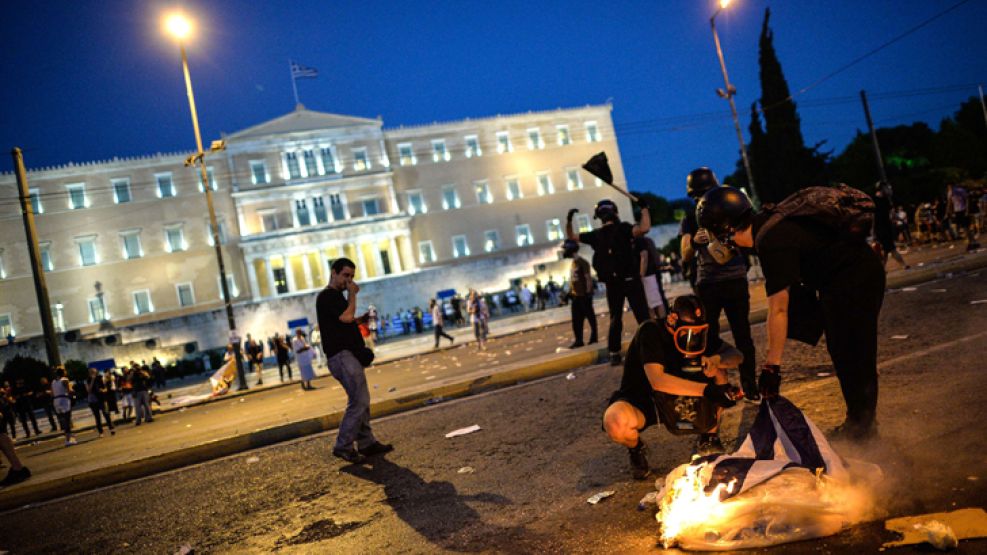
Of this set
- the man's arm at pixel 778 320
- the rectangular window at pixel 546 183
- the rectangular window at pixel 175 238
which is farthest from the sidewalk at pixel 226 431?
the rectangular window at pixel 546 183

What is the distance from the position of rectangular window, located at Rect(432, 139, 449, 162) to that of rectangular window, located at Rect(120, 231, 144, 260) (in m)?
24.5

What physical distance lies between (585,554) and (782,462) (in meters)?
0.95

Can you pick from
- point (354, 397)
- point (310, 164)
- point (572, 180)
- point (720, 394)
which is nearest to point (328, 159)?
point (310, 164)

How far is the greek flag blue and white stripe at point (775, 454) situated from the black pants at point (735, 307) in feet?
6.22

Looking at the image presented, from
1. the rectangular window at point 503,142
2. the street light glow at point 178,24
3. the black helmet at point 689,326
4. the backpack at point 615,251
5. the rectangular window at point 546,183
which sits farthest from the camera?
the rectangular window at point 546,183

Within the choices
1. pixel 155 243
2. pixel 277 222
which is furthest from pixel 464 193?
pixel 155 243

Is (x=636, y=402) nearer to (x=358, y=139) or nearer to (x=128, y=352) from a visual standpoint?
(x=128, y=352)

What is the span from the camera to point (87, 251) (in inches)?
1854

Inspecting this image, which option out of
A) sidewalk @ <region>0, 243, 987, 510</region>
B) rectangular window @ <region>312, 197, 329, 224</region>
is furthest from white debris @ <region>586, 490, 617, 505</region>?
rectangular window @ <region>312, 197, 329, 224</region>

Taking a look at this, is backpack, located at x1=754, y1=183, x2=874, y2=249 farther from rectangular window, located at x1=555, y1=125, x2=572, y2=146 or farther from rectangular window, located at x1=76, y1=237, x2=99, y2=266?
rectangular window, located at x1=555, y1=125, x2=572, y2=146

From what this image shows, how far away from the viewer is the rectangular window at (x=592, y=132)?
59438mm

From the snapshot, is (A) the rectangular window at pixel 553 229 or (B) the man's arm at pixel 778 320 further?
(A) the rectangular window at pixel 553 229

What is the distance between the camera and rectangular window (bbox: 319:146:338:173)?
5191 cm

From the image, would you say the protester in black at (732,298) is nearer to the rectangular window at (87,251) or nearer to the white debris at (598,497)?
the white debris at (598,497)
